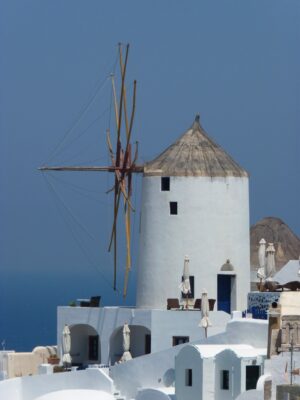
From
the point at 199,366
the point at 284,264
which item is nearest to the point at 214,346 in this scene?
the point at 199,366

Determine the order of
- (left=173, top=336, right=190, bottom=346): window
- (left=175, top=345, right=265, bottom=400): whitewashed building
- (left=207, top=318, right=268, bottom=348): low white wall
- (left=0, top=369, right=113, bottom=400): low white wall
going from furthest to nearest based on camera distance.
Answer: (left=173, top=336, right=190, bottom=346): window, (left=0, top=369, right=113, bottom=400): low white wall, (left=207, top=318, right=268, bottom=348): low white wall, (left=175, top=345, right=265, bottom=400): whitewashed building

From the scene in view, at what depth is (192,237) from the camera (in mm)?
71688

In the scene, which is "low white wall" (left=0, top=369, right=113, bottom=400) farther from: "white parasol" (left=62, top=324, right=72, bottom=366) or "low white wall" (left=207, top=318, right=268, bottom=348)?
"low white wall" (left=207, top=318, right=268, bottom=348)

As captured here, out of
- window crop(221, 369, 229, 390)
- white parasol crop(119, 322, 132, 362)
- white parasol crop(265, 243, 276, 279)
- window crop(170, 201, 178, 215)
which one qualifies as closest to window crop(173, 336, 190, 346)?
white parasol crop(119, 322, 132, 362)

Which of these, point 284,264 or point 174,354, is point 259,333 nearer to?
point 174,354

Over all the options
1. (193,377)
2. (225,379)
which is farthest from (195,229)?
(225,379)

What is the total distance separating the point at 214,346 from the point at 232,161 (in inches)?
347

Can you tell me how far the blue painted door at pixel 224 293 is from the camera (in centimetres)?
7194

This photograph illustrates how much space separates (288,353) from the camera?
6419 centimetres

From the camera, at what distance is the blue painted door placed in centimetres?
7194

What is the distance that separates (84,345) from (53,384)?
4349 millimetres

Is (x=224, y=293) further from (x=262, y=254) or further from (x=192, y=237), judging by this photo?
(x=192, y=237)

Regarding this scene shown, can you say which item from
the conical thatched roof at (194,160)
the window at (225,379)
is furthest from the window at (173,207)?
the window at (225,379)

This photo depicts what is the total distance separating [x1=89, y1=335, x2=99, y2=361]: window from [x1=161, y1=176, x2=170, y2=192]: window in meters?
5.04
